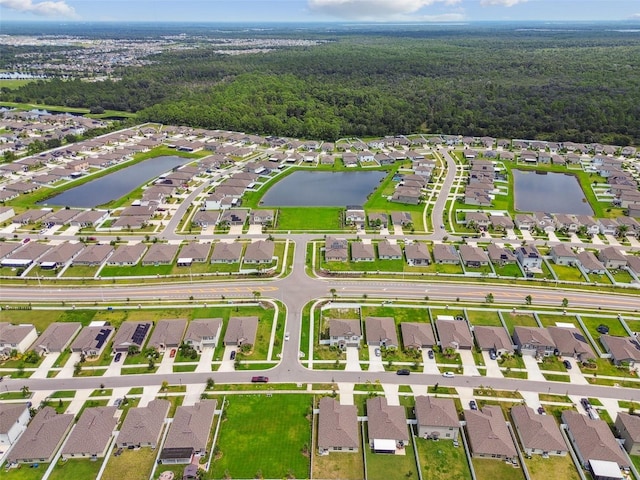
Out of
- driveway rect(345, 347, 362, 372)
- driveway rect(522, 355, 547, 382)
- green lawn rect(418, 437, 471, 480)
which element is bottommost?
green lawn rect(418, 437, 471, 480)

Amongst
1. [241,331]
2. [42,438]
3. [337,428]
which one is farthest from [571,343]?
[42,438]

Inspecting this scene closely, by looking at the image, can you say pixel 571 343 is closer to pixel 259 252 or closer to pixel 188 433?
pixel 188 433

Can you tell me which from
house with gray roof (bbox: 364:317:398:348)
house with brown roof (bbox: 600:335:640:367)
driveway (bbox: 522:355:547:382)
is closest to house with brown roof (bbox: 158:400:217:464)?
house with gray roof (bbox: 364:317:398:348)

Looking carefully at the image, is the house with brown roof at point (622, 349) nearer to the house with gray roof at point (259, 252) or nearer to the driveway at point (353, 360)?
the driveway at point (353, 360)

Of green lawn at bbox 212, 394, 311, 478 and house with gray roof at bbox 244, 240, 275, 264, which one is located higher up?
house with gray roof at bbox 244, 240, 275, 264

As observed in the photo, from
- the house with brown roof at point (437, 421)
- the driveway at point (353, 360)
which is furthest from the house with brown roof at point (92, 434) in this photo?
the house with brown roof at point (437, 421)

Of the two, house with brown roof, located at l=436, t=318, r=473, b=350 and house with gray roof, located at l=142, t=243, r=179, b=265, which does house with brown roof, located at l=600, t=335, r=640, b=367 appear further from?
house with gray roof, located at l=142, t=243, r=179, b=265
